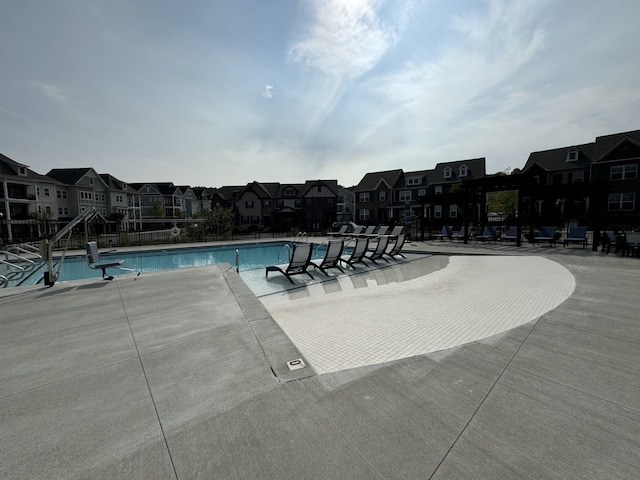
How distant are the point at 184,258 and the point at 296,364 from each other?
16.9 m

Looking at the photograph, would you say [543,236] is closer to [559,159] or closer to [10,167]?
[559,159]

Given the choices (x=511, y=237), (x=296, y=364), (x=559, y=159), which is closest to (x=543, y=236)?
(x=511, y=237)

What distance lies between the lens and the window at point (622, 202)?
94.6 ft

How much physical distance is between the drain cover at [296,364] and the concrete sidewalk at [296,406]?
92 millimetres

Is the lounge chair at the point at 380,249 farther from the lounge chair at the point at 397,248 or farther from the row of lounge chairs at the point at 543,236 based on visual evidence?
the row of lounge chairs at the point at 543,236

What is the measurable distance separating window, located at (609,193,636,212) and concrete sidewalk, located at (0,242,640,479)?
1418 inches

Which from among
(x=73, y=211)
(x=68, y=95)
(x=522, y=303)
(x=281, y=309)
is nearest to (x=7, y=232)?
(x=73, y=211)

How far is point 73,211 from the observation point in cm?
4409

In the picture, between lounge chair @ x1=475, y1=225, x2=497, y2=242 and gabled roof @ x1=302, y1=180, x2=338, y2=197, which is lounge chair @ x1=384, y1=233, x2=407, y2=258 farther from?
gabled roof @ x1=302, y1=180, x2=338, y2=197

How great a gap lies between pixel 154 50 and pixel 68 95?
4.89m

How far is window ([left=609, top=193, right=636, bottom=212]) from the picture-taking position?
28828 millimetres

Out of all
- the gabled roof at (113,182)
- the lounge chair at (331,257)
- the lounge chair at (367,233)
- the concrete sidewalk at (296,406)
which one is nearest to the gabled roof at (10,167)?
the gabled roof at (113,182)

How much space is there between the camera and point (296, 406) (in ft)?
8.27

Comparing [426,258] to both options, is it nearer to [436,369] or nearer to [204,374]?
[436,369]
